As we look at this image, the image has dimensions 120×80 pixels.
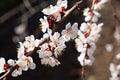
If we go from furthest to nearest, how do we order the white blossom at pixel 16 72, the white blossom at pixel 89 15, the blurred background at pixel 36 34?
the blurred background at pixel 36 34 → the white blossom at pixel 89 15 → the white blossom at pixel 16 72

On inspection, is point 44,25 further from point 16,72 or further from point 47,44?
point 16,72

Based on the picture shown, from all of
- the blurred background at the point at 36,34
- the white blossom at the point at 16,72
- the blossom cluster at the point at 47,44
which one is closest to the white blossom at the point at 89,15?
the blossom cluster at the point at 47,44

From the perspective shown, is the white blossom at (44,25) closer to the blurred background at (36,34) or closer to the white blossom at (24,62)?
the white blossom at (24,62)

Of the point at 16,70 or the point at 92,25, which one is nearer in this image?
the point at 16,70

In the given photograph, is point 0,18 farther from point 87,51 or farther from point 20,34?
point 87,51

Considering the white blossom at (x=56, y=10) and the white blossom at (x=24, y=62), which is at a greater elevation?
the white blossom at (x=56, y=10)

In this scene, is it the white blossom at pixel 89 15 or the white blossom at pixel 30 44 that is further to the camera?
the white blossom at pixel 89 15

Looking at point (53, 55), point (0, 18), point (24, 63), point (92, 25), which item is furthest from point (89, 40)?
point (0, 18)

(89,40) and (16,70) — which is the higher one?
(89,40)

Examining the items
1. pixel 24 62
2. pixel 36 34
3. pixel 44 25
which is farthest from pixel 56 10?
pixel 36 34

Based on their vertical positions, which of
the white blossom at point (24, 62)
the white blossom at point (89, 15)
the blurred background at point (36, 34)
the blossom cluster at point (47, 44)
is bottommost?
the white blossom at point (24, 62)

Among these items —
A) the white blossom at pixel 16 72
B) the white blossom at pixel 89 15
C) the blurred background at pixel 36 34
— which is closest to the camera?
the white blossom at pixel 16 72
